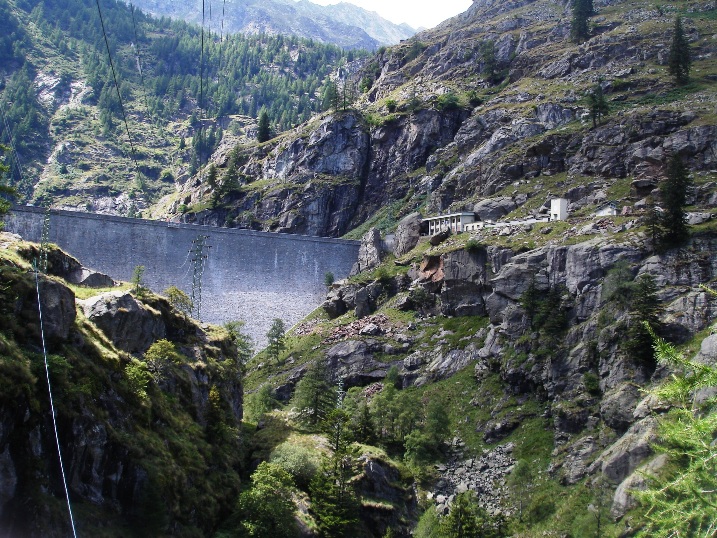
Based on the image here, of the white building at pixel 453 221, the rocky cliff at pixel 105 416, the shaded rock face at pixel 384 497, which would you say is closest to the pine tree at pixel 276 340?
the white building at pixel 453 221

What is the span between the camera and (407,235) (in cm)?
8388

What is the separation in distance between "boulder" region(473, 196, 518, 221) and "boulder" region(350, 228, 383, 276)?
41.5 feet

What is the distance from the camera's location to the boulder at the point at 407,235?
8325 cm

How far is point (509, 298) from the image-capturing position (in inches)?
2421

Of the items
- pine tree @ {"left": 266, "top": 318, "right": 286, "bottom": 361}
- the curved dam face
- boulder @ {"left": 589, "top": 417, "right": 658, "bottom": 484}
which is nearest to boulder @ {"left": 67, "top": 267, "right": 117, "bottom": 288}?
the curved dam face

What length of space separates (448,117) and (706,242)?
59667 mm

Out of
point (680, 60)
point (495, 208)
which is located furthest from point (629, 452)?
point (680, 60)

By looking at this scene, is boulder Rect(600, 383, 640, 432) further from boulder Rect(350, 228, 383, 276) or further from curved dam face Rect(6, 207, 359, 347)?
curved dam face Rect(6, 207, 359, 347)

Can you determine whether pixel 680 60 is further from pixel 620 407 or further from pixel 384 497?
pixel 384 497

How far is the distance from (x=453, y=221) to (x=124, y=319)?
5193cm

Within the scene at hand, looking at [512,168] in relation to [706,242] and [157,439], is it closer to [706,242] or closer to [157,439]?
[706,242]

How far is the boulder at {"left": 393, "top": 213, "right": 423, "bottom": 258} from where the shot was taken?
83.2 metres

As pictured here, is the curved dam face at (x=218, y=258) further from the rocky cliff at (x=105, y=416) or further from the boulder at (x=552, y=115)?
the rocky cliff at (x=105, y=416)

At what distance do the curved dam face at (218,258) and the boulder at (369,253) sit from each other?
4.06ft
